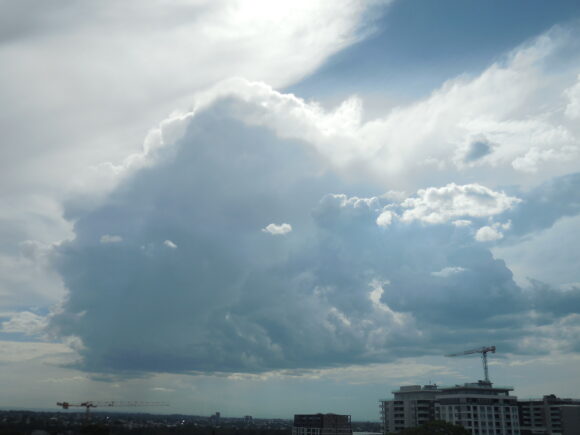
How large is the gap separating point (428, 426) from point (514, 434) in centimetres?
8810

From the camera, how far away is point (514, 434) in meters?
199

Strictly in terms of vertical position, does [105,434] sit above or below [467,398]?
below

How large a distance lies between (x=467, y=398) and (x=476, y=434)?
12915 millimetres

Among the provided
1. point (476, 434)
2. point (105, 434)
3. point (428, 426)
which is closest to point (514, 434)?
point (476, 434)

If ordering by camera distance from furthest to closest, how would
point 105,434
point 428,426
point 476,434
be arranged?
1. point 476,434
2. point 105,434
3. point 428,426

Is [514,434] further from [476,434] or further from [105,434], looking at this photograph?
[105,434]

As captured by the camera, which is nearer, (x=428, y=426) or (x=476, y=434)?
(x=428, y=426)

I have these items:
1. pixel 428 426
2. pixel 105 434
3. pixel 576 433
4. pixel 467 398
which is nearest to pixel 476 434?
pixel 467 398

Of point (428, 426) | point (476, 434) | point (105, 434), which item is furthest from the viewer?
point (476, 434)

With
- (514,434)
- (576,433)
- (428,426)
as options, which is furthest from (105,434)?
(576,433)

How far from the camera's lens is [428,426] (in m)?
134

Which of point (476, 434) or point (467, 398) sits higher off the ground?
point (467, 398)

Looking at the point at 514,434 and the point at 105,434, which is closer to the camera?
the point at 105,434

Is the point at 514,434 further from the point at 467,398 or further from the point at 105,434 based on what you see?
the point at 105,434
